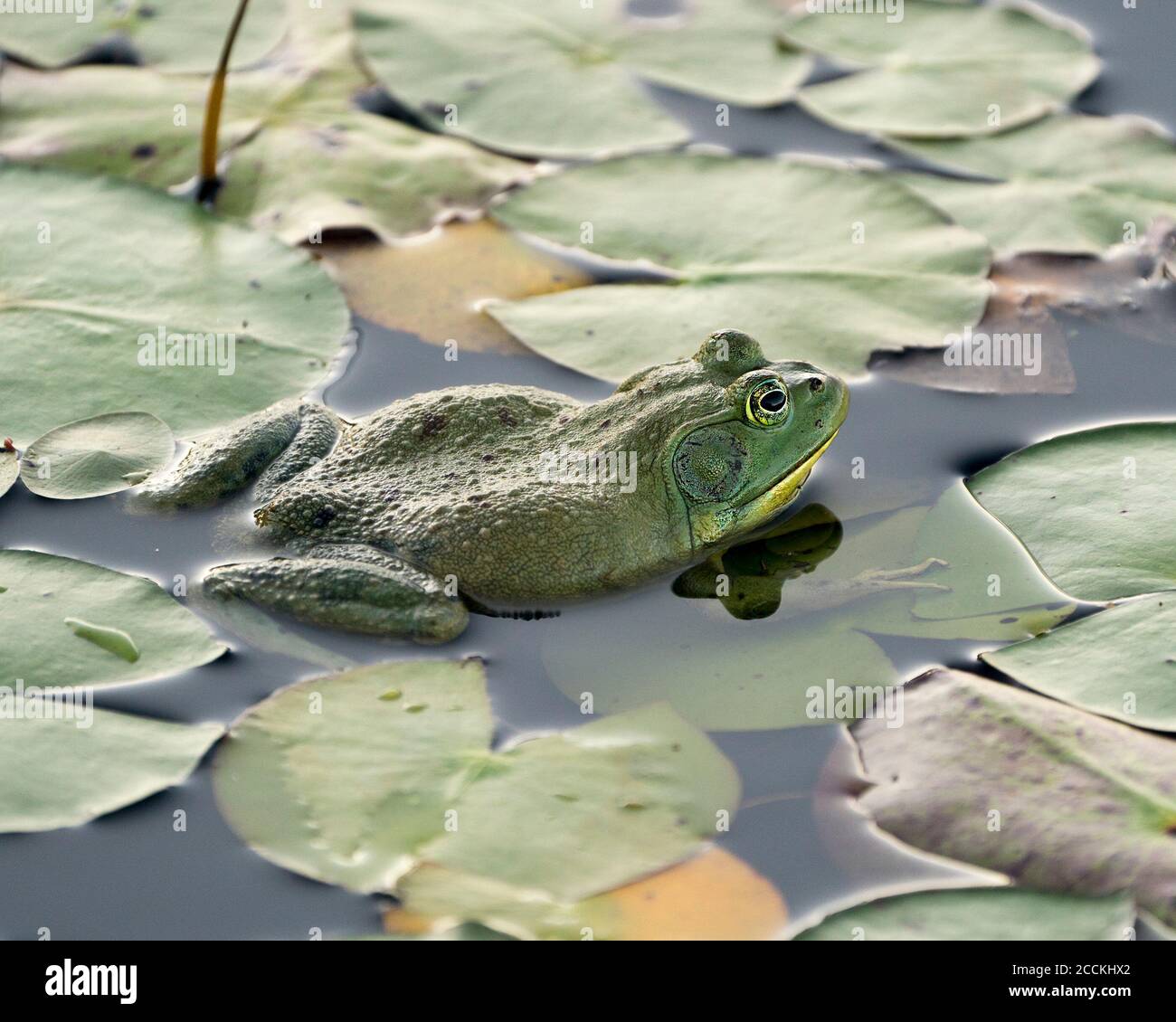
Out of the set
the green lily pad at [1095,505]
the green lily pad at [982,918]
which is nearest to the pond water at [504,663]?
the green lily pad at [982,918]

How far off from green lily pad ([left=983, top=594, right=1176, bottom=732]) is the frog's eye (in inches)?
47.5

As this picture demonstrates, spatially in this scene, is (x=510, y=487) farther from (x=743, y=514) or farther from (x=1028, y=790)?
(x=1028, y=790)

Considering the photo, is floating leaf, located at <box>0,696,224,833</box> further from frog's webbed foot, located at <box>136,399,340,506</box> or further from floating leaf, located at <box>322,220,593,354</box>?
floating leaf, located at <box>322,220,593,354</box>

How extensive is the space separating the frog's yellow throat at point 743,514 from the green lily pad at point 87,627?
6.19 ft

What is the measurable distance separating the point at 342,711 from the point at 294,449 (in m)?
1.34

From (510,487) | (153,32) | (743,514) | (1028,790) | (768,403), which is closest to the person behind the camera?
(1028,790)

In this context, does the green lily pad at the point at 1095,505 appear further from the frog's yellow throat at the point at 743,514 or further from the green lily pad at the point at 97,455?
the green lily pad at the point at 97,455

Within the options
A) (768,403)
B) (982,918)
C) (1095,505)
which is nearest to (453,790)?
(982,918)

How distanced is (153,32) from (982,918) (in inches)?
276

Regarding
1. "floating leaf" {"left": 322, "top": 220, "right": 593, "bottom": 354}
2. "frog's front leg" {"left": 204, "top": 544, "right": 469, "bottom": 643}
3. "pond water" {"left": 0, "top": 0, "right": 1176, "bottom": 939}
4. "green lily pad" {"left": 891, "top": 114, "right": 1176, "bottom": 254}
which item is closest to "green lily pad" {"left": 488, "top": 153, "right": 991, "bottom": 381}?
"floating leaf" {"left": 322, "top": 220, "right": 593, "bottom": 354}

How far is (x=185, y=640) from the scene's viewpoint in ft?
17.3

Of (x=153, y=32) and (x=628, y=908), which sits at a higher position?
(x=153, y=32)

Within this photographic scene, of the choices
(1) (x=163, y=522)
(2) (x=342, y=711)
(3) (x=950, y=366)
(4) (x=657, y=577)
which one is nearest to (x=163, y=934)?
(2) (x=342, y=711)

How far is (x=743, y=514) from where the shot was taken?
581cm
